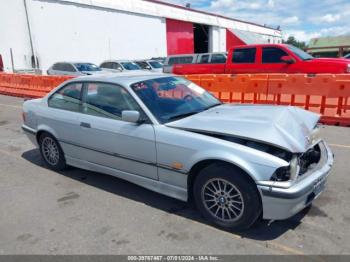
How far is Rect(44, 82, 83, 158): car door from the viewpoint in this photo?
439 centimetres

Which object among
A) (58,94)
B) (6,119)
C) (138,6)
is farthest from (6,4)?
(58,94)

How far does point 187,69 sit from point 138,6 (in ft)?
65.1

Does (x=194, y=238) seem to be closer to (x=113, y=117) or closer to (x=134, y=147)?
(x=134, y=147)

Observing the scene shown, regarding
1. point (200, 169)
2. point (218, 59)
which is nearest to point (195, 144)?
point (200, 169)

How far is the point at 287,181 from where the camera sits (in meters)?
2.76

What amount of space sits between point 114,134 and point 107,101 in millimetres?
519

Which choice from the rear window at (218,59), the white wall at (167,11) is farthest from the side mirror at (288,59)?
the white wall at (167,11)

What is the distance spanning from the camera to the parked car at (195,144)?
2838 mm

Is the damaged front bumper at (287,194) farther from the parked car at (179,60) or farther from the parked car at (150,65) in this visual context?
the parked car at (150,65)

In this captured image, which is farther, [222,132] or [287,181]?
[222,132]

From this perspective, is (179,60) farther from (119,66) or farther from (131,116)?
(131,116)

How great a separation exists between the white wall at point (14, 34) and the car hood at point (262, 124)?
71.2ft

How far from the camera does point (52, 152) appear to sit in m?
4.90

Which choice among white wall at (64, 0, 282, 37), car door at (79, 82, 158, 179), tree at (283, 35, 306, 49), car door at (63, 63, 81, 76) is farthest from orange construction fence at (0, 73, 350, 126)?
tree at (283, 35, 306, 49)
